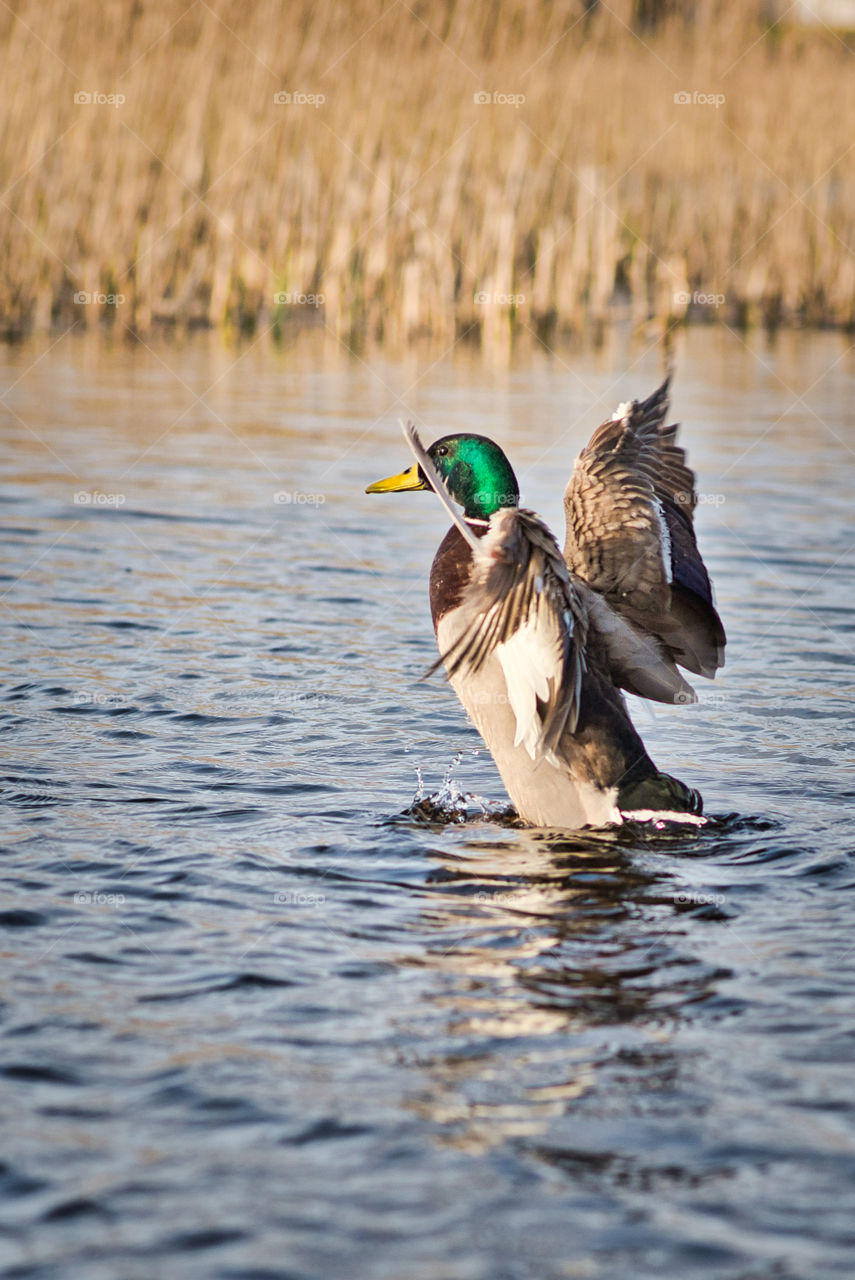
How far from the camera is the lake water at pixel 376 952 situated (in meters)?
2.54

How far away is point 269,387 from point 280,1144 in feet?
35.3

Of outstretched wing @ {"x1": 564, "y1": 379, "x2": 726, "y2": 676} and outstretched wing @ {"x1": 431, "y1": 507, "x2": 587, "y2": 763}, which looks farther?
outstretched wing @ {"x1": 564, "y1": 379, "x2": 726, "y2": 676}

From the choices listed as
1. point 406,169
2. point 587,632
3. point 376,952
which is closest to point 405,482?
point 587,632

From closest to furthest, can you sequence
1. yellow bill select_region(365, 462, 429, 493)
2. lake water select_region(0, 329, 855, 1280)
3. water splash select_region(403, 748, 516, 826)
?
lake water select_region(0, 329, 855, 1280) < water splash select_region(403, 748, 516, 826) < yellow bill select_region(365, 462, 429, 493)

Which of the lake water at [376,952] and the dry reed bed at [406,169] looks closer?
the lake water at [376,952]

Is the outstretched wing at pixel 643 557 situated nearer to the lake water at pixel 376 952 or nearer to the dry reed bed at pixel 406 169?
the lake water at pixel 376 952

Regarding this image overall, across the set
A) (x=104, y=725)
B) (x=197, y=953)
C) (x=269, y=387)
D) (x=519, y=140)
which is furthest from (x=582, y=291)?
(x=197, y=953)

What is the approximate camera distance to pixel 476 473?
4.84 metres

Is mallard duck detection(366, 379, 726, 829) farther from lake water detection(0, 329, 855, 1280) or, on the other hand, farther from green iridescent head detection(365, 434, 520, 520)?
lake water detection(0, 329, 855, 1280)

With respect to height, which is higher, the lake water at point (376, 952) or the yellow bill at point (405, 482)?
the yellow bill at point (405, 482)

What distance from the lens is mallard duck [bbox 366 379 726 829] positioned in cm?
434

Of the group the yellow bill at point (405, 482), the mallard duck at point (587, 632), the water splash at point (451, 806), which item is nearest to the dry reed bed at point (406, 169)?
the yellow bill at point (405, 482)

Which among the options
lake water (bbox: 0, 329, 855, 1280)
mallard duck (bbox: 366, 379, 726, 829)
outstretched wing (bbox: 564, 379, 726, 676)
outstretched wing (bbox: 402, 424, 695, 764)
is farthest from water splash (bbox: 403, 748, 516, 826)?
outstretched wing (bbox: 564, 379, 726, 676)

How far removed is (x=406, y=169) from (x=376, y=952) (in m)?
11.9
